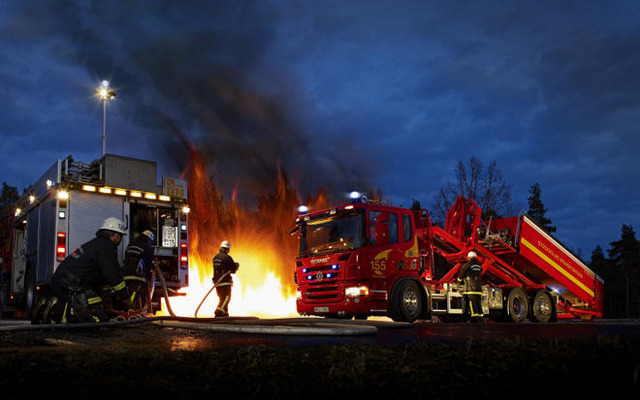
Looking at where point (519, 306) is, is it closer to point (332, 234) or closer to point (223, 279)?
Answer: point (332, 234)

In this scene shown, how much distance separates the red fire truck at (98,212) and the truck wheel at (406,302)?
4650mm

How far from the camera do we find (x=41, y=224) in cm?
1303

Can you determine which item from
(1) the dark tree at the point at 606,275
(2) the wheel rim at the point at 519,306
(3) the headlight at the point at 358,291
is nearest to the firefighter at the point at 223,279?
(3) the headlight at the point at 358,291

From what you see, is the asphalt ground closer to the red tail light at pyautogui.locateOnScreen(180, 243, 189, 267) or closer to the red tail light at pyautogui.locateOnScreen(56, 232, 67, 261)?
the red tail light at pyautogui.locateOnScreen(56, 232, 67, 261)

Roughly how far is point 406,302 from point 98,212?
6476mm

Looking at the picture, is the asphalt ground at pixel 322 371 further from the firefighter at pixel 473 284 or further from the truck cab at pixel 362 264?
the firefighter at pixel 473 284

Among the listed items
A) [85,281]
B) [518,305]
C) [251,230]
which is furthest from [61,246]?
[251,230]

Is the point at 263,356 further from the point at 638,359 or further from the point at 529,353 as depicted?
the point at 638,359

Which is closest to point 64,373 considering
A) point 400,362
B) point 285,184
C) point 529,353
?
point 400,362

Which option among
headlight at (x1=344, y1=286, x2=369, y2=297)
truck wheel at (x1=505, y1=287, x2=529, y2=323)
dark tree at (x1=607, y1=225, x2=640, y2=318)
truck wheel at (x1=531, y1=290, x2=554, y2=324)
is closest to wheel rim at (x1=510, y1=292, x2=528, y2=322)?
truck wheel at (x1=505, y1=287, x2=529, y2=323)

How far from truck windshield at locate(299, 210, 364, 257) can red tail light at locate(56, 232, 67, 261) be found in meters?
4.73

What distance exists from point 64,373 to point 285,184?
3257 cm

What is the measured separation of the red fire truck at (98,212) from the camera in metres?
12.2

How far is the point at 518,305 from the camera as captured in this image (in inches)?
590
